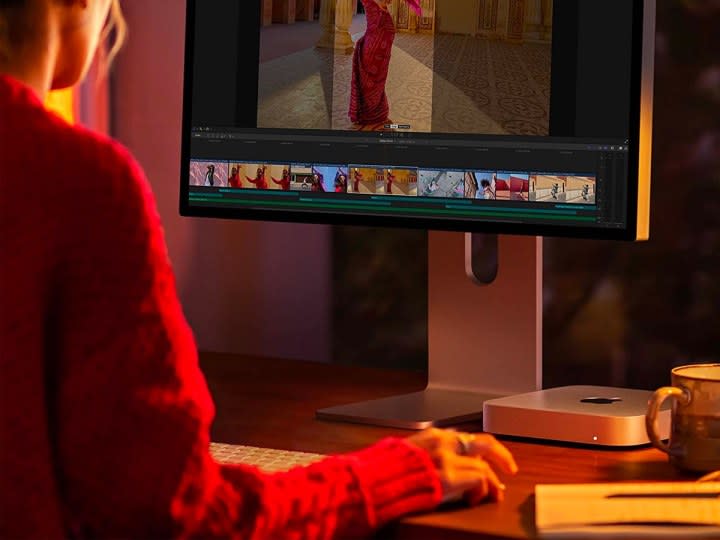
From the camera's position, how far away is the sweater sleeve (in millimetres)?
828

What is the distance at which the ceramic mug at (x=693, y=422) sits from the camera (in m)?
1.11

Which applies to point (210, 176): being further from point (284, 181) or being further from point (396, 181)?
point (396, 181)

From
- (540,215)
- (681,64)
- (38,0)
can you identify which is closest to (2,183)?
(38,0)

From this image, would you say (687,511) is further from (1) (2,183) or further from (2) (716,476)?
(1) (2,183)

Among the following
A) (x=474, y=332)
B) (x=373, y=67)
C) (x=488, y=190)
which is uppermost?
(x=373, y=67)

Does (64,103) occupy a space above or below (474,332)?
above

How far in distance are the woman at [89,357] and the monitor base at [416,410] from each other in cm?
47

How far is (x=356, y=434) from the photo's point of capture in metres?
1.29

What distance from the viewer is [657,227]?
5.22 ft

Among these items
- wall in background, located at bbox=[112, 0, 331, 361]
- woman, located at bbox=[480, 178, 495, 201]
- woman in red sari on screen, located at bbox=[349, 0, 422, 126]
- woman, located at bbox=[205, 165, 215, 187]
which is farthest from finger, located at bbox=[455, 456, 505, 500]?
wall in background, located at bbox=[112, 0, 331, 361]

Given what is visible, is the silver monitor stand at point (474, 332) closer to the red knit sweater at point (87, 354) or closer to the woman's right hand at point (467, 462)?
the woman's right hand at point (467, 462)

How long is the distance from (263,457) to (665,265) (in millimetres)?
661

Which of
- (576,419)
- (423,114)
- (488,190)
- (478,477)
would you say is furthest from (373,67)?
(478,477)

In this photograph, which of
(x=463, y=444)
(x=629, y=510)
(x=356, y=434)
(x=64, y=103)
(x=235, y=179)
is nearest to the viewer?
(x=629, y=510)
